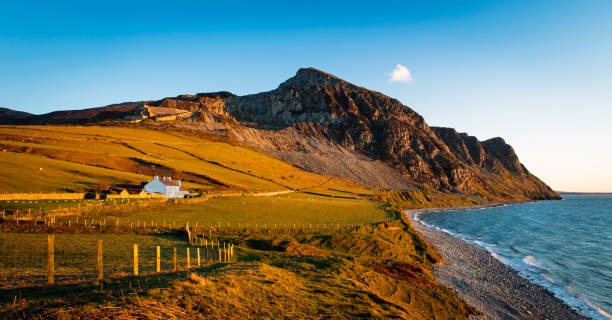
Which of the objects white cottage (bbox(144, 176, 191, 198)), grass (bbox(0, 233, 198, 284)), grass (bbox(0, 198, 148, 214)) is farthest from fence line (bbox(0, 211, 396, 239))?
white cottage (bbox(144, 176, 191, 198))

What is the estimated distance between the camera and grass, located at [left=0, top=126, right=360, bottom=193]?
61.4 meters

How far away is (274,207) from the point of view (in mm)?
67562

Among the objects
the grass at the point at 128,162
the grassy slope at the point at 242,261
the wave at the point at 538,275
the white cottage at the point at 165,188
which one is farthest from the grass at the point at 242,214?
the wave at the point at 538,275

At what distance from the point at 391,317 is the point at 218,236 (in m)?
28.2

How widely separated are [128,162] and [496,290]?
92.9m

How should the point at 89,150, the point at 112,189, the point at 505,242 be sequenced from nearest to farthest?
the point at 112,189 → the point at 505,242 → the point at 89,150

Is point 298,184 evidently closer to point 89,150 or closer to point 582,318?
point 89,150

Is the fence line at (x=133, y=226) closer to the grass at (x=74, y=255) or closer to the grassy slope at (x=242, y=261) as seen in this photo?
the grass at (x=74, y=255)

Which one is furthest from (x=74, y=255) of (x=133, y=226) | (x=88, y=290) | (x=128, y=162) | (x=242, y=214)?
(x=128, y=162)

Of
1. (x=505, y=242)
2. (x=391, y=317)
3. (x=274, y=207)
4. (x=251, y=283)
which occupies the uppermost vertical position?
(x=251, y=283)

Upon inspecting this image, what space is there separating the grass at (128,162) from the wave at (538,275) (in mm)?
66107

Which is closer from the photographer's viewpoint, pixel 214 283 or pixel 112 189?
pixel 214 283

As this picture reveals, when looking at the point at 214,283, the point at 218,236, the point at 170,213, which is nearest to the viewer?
the point at 214,283

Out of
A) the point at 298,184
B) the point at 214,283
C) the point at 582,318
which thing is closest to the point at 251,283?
the point at 214,283
